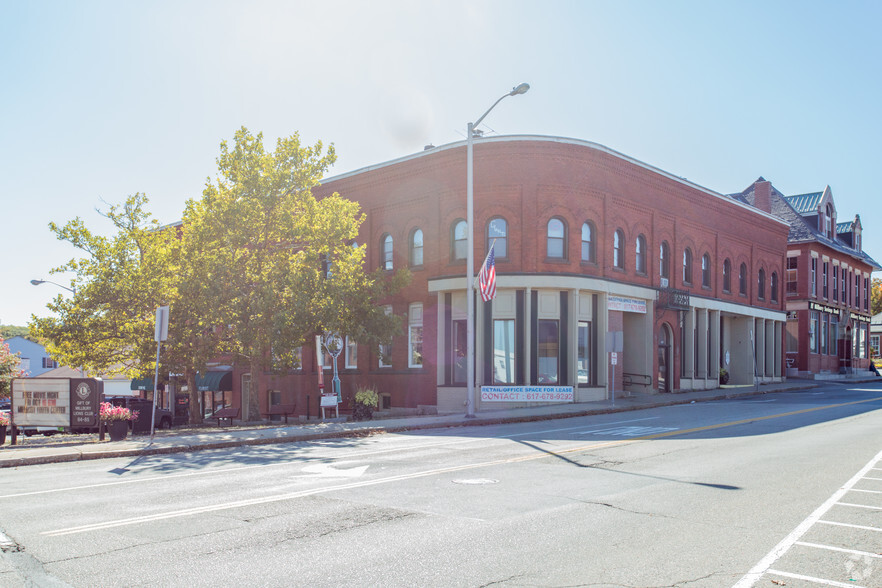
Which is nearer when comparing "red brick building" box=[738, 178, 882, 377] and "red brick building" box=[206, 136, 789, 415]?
"red brick building" box=[206, 136, 789, 415]

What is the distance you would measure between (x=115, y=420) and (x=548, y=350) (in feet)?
54.7

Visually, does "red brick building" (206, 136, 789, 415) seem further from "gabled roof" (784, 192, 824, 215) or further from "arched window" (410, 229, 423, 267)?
"gabled roof" (784, 192, 824, 215)

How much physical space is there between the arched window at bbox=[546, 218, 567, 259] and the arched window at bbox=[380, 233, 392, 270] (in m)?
7.80

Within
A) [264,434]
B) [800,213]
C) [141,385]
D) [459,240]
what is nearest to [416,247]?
[459,240]

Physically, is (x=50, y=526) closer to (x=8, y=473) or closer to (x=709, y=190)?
(x=8, y=473)

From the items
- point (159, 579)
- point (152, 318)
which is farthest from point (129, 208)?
point (159, 579)

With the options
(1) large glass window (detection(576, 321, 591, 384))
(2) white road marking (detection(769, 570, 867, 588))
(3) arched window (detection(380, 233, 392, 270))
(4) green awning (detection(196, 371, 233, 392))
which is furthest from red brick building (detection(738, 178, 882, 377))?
Result: (2) white road marking (detection(769, 570, 867, 588))

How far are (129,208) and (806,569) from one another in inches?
1024

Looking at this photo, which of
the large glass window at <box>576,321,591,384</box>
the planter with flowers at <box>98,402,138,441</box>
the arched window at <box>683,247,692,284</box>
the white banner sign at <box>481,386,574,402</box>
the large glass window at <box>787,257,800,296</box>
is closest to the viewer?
the planter with flowers at <box>98,402,138,441</box>

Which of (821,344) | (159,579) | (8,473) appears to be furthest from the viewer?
(821,344)

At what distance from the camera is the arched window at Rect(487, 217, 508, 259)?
28984 mm

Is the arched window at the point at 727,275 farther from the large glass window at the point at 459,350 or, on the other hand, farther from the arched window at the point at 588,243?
the large glass window at the point at 459,350

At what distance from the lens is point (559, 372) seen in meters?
28.7

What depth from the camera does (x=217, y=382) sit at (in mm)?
38906
